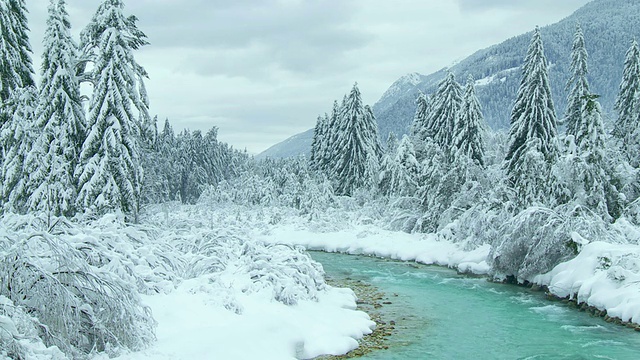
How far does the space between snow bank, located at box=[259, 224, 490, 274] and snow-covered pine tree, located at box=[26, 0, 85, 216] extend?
28.5ft

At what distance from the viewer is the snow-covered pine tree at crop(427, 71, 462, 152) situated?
38.5 metres

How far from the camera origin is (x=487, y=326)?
14.0 metres

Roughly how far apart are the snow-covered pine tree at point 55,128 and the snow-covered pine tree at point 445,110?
85.2 ft

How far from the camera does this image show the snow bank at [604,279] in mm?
14148

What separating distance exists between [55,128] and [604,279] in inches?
780

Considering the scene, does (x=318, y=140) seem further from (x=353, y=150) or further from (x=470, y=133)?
(x=470, y=133)

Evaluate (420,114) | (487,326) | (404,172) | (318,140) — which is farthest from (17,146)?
(318,140)

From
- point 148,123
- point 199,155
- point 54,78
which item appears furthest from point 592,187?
point 199,155

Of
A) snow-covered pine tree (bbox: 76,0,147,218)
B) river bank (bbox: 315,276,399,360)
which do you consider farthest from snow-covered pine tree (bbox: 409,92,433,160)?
snow-covered pine tree (bbox: 76,0,147,218)

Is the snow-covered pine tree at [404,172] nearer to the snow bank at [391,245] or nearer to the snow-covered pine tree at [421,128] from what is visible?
the snow-covered pine tree at [421,128]

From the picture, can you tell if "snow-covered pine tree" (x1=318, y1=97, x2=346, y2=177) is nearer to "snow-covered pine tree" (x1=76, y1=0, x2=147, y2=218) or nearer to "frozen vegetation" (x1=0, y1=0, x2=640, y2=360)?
"frozen vegetation" (x1=0, y1=0, x2=640, y2=360)

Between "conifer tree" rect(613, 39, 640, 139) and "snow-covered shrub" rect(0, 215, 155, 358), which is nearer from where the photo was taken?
"snow-covered shrub" rect(0, 215, 155, 358)

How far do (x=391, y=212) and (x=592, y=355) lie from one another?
22.5 metres

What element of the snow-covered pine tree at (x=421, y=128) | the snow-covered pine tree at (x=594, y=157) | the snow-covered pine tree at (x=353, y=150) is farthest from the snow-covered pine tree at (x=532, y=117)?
the snow-covered pine tree at (x=353, y=150)
